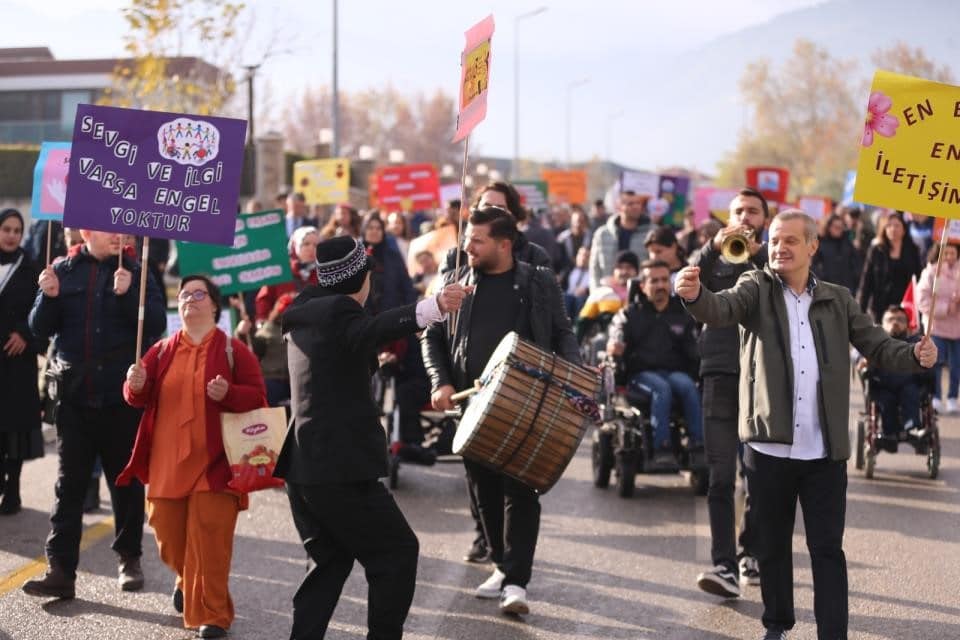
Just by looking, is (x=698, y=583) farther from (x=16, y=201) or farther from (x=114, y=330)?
(x=16, y=201)

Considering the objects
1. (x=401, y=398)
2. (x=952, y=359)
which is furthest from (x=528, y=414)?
(x=952, y=359)

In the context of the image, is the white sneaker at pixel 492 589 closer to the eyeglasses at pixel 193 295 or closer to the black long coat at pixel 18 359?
the eyeglasses at pixel 193 295

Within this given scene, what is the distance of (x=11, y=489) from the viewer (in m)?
9.95

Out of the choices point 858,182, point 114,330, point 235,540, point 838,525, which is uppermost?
point 858,182

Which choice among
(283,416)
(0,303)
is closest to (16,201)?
(0,303)

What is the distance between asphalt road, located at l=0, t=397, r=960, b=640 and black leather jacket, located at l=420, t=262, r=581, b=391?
1142 mm

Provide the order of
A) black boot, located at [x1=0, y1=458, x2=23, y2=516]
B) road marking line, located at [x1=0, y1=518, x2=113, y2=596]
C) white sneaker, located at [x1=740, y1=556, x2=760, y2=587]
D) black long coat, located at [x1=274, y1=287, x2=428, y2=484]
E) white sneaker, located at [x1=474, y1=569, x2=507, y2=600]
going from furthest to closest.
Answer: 1. black boot, located at [x1=0, y1=458, x2=23, y2=516]
2. white sneaker, located at [x1=740, y1=556, x2=760, y2=587]
3. road marking line, located at [x1=0, y1=518, x2=113, y2=596]
4. white sneaker, located at [x1=474, y1=569, x2=507, y2=600]
5. black long coat, located at [x1=274, y1=287, x2=428, y2=484]

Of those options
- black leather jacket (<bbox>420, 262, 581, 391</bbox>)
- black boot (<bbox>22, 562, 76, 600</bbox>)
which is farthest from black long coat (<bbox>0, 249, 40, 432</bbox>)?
black leather jacket (<bbox>420, 262, 581, 391</bbox>)

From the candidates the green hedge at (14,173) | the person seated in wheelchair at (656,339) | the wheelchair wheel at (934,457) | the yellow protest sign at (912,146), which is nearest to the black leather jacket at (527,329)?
the yellow protest sign at (912,146)

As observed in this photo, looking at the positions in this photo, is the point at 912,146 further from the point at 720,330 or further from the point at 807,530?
the point at 807,530

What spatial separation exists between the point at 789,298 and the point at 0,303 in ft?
18.3

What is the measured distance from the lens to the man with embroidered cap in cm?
588

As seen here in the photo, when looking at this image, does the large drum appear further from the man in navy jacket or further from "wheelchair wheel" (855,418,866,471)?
"wheelchair wheel" (855,418,866,471)

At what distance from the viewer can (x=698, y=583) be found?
7.64m
